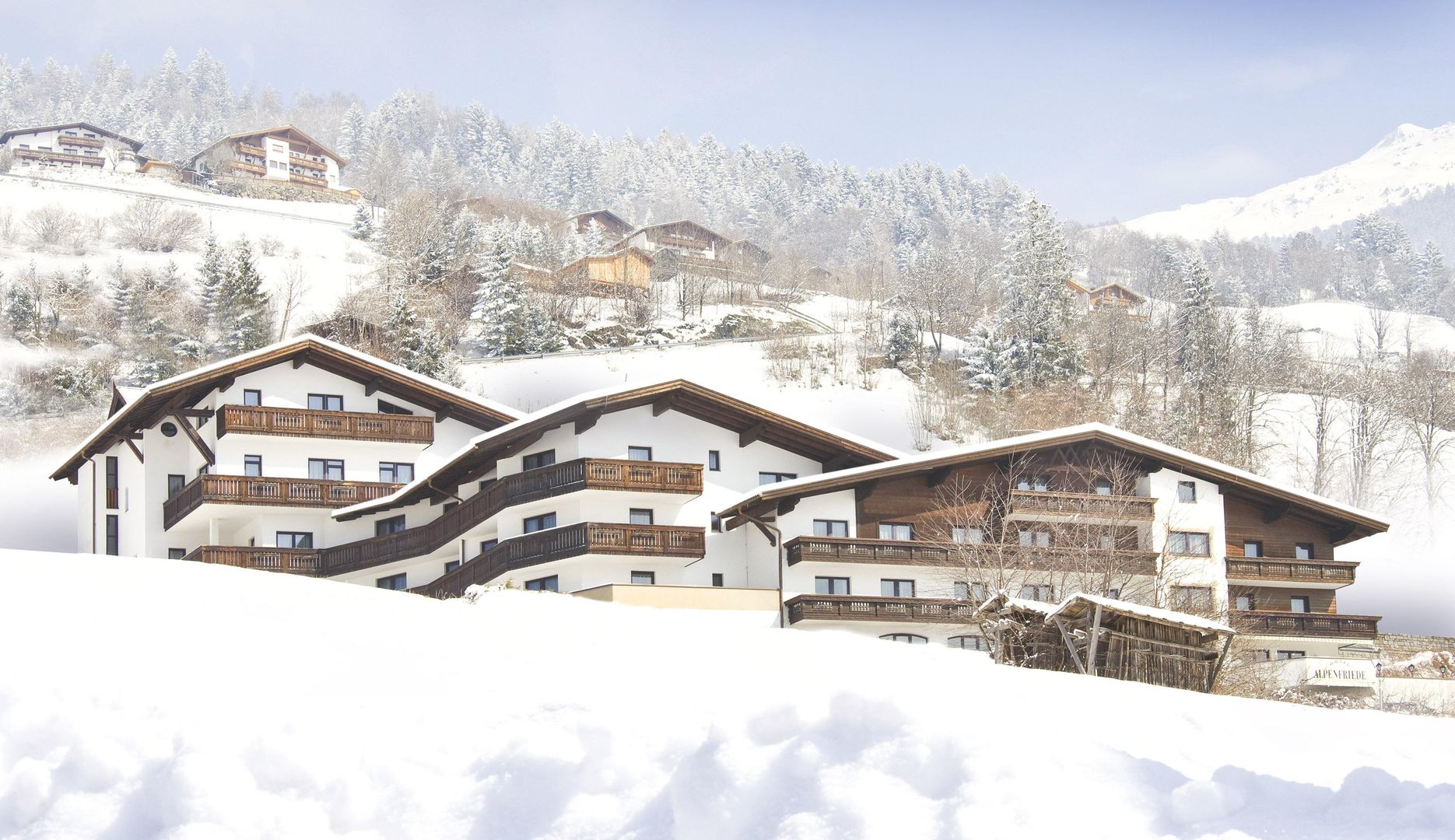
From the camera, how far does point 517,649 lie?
14930 mm

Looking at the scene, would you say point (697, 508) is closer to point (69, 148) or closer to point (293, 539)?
point (293, 539)

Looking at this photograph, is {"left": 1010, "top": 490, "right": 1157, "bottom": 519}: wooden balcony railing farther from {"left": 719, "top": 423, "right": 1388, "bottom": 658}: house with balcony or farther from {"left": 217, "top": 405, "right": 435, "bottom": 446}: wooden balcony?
{"left": 217, "top": 405, "right": 435, "bottom": 446}: wooden balcony

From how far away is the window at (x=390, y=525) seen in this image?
50844mm

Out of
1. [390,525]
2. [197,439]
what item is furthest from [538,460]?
[197,439]

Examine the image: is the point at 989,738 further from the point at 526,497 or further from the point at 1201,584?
the point at 1201,584

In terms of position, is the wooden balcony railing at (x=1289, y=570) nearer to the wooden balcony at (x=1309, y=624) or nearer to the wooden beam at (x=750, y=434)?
the wooden balcony at (x=1309, y=624)

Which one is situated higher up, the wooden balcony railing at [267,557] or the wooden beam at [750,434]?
the wooden beam at [750,434]

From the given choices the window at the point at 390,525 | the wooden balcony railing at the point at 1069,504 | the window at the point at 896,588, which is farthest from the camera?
the window at the point at 390,525

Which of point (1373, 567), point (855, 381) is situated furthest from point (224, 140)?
point (1373, 567)

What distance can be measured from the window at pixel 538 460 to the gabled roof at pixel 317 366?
19.7 ft

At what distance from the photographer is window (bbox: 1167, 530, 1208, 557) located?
4716cm

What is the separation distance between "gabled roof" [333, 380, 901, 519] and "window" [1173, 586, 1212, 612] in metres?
9.39

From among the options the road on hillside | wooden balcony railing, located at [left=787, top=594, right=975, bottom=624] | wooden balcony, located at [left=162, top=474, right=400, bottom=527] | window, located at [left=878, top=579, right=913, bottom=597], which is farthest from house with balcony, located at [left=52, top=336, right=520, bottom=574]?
the road on hillside

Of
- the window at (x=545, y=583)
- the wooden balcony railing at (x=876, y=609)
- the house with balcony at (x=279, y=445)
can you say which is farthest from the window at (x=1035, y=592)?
the house with balcony at (x=279, y=445)
